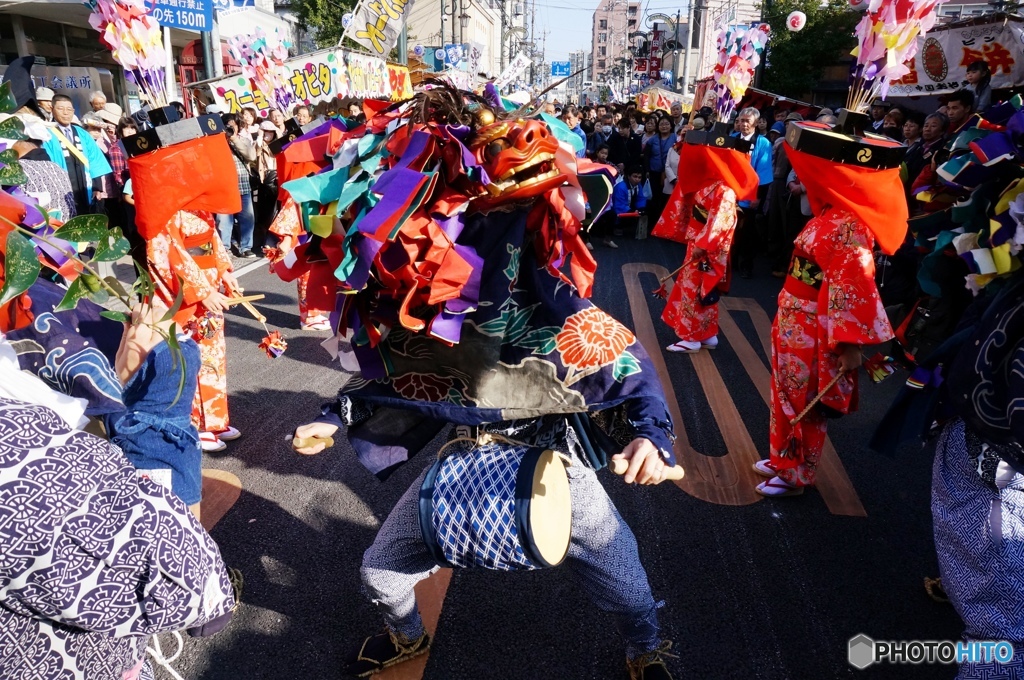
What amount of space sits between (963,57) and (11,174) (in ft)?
36.3

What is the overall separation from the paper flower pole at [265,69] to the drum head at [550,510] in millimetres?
10830

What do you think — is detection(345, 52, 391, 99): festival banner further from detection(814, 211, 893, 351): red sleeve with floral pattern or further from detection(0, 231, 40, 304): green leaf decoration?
detection(0, 231, 40, 304): green leaf decoration

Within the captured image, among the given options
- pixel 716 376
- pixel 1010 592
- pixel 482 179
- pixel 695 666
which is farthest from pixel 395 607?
pixel 716 376

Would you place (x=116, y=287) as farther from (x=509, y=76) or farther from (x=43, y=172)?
(x=43, y=172)

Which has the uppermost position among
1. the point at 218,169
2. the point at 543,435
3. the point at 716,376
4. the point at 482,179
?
the point at 482,179

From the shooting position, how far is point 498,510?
1.67 meters

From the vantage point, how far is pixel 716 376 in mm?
5043

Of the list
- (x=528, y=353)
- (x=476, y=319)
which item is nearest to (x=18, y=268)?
(x=476, y=319)

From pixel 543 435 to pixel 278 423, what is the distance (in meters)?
2.65

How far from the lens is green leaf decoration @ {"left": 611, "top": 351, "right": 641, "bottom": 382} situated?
1739mm

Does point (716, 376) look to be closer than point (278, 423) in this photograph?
No

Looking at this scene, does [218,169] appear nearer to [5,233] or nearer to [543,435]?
[5,233]

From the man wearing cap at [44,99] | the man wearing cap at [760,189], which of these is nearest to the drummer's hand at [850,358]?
the man wearing cap at [760,189]

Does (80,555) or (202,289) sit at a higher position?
(80,555)
